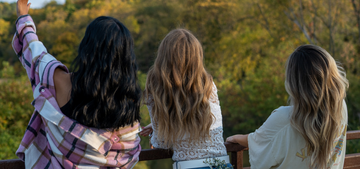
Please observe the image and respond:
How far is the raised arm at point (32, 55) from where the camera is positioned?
3.77 feet

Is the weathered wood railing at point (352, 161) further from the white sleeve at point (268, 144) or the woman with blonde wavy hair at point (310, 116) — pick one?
the white sleeve at point (268, 144)

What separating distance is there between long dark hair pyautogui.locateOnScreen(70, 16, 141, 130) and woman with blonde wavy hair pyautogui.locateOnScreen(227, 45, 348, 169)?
0.70m

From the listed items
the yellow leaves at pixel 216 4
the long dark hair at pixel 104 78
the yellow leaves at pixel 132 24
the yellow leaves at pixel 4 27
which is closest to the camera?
the long dark hair at pixel 104 78

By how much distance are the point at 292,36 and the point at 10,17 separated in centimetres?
1532

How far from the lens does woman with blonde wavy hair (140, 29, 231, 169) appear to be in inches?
56.7

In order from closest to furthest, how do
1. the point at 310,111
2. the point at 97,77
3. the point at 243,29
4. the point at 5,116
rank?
the point at 97,77 → the point at 310,111 → the point at 5,116 → the point at 243,29

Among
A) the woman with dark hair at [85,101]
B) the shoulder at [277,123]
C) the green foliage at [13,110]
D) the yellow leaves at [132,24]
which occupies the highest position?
the woman with dark hair at [85,101]

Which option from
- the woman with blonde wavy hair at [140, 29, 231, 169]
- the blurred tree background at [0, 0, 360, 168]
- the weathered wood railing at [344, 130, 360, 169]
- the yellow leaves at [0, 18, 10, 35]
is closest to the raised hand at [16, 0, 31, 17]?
the woman with blonde wavy hair at [140, 29, 231, 169]

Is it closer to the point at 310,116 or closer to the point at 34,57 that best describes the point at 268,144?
the point at 310,116

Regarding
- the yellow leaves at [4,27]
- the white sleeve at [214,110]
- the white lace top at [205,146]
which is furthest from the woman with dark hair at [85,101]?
the yellow leaves at [4,27]

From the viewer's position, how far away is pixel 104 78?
1.16m

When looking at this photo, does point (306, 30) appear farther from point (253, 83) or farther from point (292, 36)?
point (253, 83)

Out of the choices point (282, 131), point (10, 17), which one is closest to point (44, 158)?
point (282, 131)

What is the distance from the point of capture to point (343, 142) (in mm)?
1419
